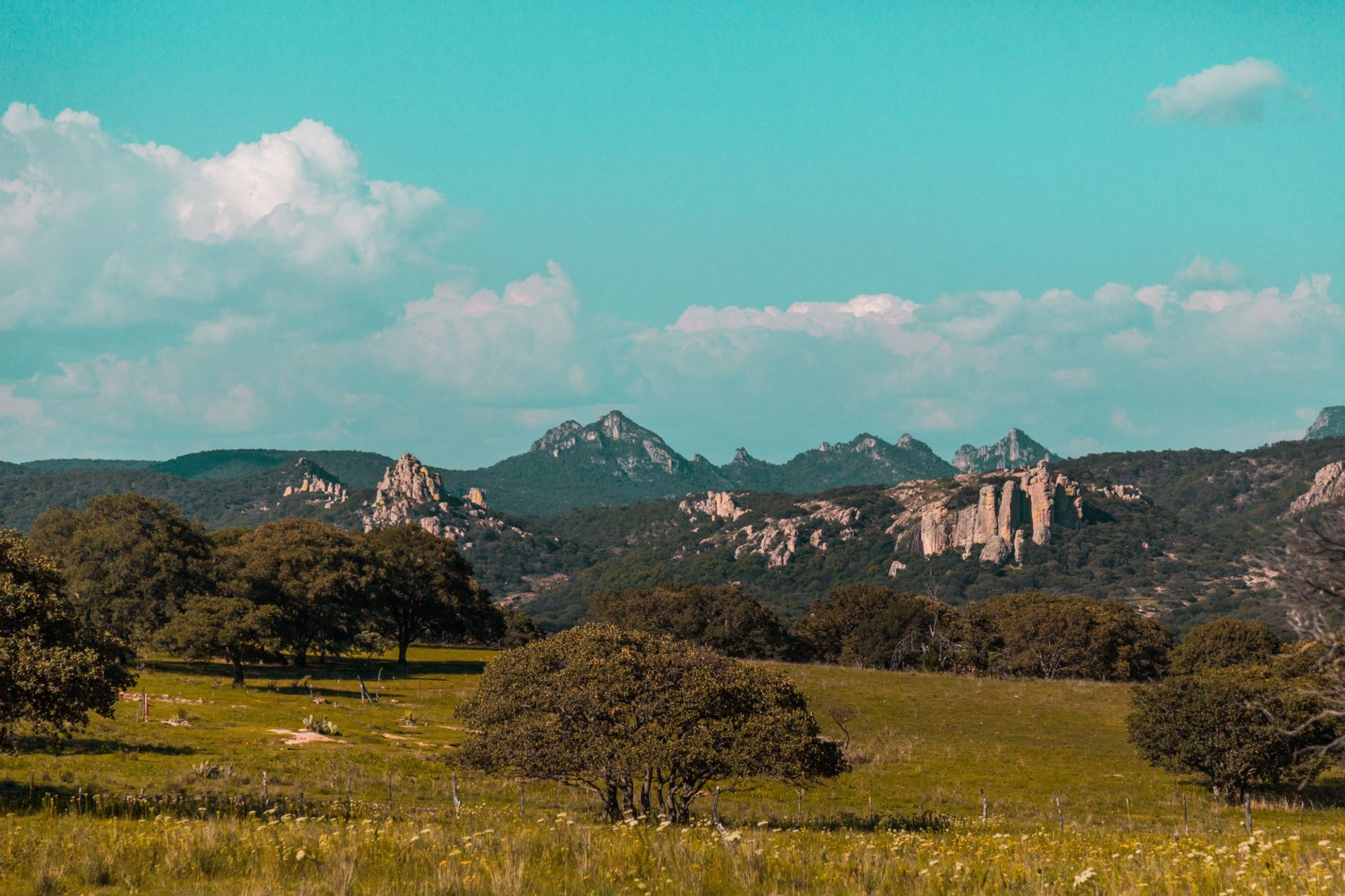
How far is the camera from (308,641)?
79438 mm

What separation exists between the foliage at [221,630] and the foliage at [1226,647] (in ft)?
253

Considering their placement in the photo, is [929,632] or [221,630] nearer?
[221,630]

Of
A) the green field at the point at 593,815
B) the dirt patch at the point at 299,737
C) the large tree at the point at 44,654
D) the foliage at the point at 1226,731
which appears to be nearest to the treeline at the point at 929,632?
the green field at the point at 593,815

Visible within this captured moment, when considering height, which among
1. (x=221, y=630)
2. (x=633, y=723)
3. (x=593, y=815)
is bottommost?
(x=593, y=815)

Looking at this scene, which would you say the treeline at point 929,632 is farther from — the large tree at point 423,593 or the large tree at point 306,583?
the large tree at point 306,583

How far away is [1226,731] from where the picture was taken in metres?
43.8

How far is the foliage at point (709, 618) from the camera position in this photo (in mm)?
110188

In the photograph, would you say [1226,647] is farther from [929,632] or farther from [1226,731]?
[1226,731]

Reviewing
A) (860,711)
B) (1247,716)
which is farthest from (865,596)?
(1247,716)

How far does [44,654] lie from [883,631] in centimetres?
9954

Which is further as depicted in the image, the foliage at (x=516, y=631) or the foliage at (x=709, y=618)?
the foliage at (x=516, y=631)

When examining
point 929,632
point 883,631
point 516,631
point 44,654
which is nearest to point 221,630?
point 44,654

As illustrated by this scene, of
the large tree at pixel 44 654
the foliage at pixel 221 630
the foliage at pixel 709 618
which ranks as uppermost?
the large tree at pixel 44 654

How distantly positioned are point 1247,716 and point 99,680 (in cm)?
4571
